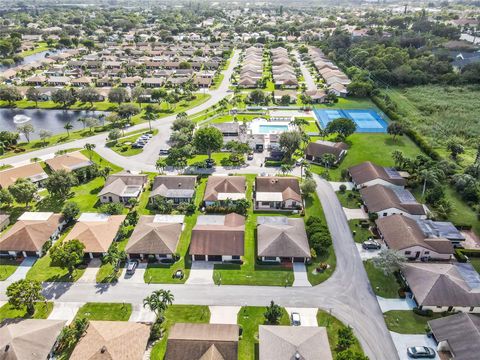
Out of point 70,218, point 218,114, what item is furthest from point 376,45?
point 70,218

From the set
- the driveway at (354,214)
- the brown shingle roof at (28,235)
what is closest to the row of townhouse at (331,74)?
the driveway at (354,214)

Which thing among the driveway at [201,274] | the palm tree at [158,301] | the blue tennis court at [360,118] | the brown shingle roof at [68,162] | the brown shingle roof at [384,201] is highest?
the palm tree at [158,301]

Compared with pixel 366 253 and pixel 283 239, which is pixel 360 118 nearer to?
pixel 366 253

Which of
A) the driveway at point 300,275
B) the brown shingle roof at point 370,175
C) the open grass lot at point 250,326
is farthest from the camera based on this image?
the brown shingle roof at point 370,175

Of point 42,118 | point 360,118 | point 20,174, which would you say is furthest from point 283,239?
point 42,118

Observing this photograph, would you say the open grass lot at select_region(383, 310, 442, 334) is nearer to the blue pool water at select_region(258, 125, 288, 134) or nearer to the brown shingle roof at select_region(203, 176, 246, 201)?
the brown shingle roof at select_region(203, 176, 246, 201)

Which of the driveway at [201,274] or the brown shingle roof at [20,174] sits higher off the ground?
the brown shingle roof at [20,174]

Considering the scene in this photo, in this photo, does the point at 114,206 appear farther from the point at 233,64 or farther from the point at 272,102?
the point at 233,64

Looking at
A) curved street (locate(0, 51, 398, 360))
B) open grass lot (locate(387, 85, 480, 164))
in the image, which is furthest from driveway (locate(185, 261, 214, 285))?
open grass lot (locate(387, 85, 480, 164))

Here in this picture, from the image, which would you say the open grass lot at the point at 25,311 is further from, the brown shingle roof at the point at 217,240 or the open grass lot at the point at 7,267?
the brown shingle roof at the point at 217,240
